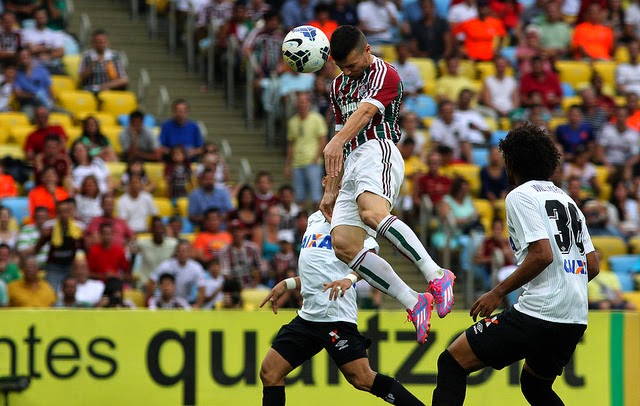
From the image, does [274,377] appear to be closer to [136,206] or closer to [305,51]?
[305,51]

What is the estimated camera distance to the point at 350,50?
8.54 metres

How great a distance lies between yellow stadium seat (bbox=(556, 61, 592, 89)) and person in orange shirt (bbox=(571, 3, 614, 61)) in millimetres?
442

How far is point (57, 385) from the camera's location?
11445mm

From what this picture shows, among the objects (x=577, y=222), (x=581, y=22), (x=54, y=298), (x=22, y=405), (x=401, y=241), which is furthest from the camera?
(x=581, y=22)

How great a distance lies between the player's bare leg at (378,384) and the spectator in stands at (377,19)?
32.6ft

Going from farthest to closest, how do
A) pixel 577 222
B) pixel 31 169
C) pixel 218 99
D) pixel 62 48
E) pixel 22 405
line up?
pixel 218 99 < pixel 62 48 < pixel 31 169 < pixel 22 405 < pixel 577 222

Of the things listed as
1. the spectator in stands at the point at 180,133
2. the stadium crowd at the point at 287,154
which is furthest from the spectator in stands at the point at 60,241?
the spectator in stands at the point at 180,133

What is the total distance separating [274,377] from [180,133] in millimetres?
7508

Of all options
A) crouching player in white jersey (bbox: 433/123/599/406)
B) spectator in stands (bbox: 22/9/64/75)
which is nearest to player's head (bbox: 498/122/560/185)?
crouching player in white jersey (bbox: 433/123/599/406)

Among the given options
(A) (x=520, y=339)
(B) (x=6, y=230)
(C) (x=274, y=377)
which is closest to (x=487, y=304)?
(A) (x=520, y=339)

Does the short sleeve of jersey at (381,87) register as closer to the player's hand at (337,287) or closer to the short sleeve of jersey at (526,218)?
the player's hand at (337,287)

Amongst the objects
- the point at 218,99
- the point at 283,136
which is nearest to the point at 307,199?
the point at 283,136

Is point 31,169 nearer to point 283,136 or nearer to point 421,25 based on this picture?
point 283,136

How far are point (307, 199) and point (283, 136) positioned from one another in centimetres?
186
